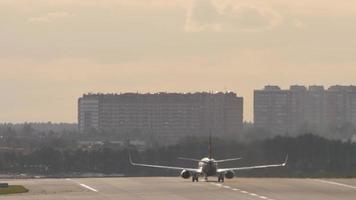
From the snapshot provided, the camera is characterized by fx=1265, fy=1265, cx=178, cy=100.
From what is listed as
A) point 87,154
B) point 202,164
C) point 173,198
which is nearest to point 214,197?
point 173,198

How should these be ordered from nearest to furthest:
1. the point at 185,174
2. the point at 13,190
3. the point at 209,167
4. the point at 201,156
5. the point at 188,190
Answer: the point at 188,190
the point at 13,190
the point at 209,167
the point at 185,174
the point at 201,156

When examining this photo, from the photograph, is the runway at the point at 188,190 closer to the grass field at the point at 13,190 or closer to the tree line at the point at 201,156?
the grass field at the point at 13,190

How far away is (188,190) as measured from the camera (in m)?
67.5

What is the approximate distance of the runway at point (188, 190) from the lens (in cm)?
6072

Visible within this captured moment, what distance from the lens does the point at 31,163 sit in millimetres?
146125

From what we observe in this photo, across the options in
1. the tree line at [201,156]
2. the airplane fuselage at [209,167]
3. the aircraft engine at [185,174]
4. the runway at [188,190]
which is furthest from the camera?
the tree line at [201,156]

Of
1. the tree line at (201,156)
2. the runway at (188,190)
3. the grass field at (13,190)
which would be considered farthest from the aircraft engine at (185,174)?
the tree line at (201,156)

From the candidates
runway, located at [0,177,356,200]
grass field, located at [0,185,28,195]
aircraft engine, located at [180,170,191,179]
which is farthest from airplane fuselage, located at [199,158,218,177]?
grass field, located at [0,185,28,195]

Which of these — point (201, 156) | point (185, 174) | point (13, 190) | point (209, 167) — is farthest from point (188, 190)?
point (201, 156)

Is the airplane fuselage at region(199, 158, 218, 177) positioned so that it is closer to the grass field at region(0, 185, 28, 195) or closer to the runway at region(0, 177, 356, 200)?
the runway at region(0, 177, 356, 200)

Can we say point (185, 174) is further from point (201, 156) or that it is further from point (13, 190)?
point (201, 156)

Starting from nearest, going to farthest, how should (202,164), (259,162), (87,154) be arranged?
1. (202,164)
2. (259,162)
3. (87,154)

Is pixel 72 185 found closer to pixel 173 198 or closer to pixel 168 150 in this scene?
pixel 173 198

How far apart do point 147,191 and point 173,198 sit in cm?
714
